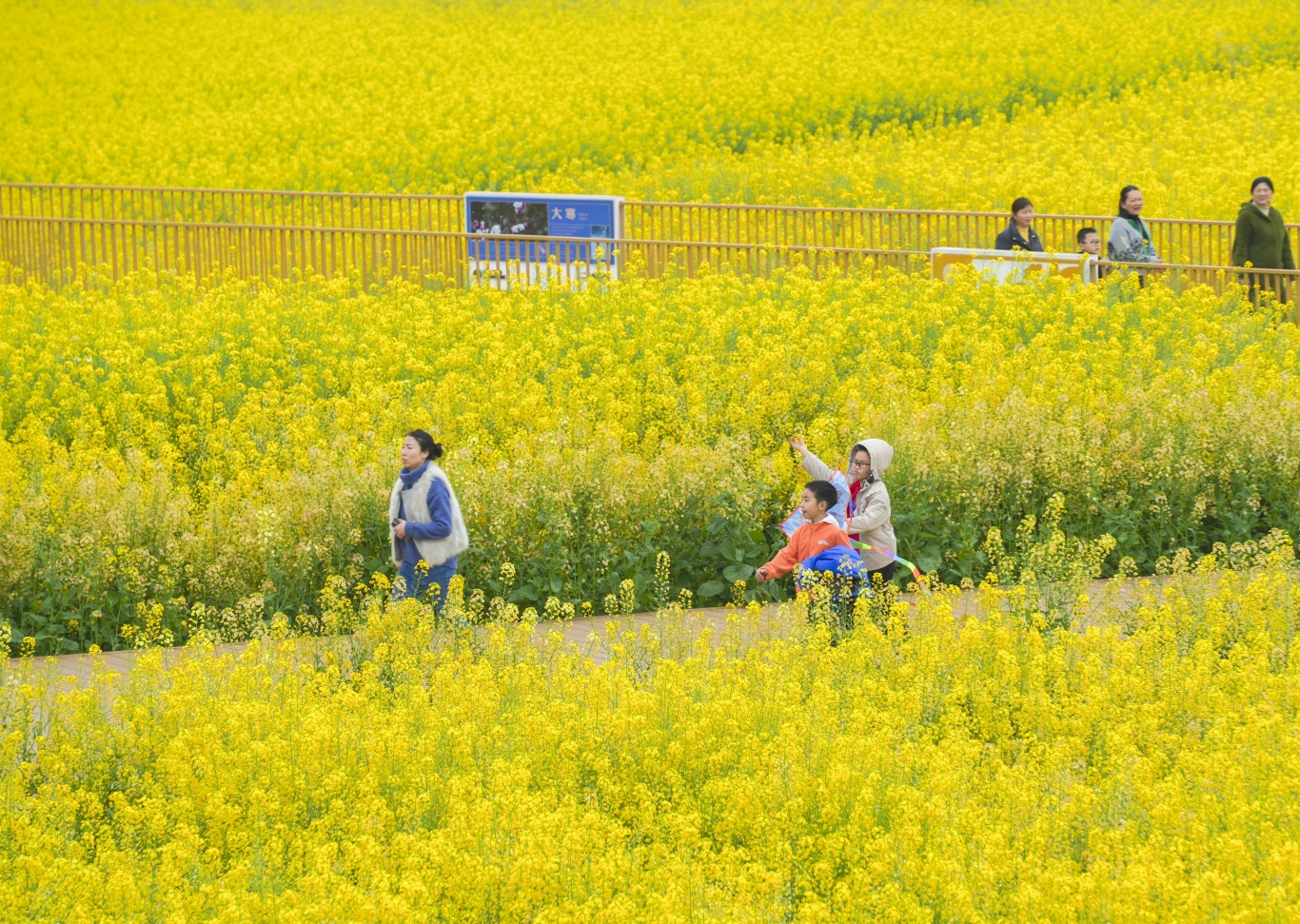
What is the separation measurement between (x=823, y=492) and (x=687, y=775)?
2.42m

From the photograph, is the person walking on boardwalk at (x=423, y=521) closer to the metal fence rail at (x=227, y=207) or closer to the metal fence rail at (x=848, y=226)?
the metal fence rail at (x=848, y=226)

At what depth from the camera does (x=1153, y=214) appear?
21625 millimetres

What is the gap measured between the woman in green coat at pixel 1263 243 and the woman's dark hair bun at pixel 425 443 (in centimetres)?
895

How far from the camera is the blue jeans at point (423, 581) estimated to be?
32.3 ft

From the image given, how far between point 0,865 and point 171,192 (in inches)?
780

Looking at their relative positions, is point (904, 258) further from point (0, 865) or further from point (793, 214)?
point (0, 865)

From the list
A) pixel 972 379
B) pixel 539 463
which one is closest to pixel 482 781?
pixel 539 463

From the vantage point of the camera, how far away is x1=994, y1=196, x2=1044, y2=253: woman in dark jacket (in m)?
16.7

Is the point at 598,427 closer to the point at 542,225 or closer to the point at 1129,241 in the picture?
the point at 1129,241

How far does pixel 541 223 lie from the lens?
2011 cm

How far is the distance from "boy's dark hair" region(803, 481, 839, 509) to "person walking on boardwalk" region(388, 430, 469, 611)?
1.92 m

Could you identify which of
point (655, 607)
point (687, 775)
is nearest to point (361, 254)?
point (655, 607)

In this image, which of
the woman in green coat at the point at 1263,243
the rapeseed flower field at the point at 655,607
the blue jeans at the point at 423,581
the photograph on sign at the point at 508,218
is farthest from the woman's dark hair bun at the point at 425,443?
the photograph on sign at the point at 508,218

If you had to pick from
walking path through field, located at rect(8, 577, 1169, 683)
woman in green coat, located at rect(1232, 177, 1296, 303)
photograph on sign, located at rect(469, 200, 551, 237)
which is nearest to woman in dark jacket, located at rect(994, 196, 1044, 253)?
woman in green coat, located at rect(1232, 177, 1296, 303)
